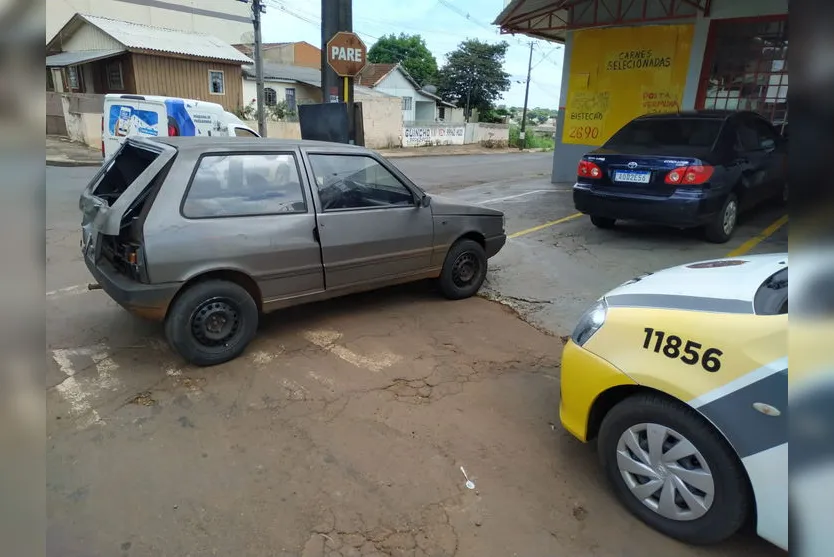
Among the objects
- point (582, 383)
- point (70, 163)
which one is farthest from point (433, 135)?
point (582, 383)

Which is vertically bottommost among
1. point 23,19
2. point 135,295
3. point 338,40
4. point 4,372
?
point 135,295

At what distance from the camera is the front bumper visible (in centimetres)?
266

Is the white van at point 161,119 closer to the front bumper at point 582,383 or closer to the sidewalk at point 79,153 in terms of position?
the sidewalk at point 79,153

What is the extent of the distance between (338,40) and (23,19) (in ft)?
23.4

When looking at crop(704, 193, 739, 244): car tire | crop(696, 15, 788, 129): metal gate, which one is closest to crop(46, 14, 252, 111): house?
crop(696, 15, 788, 129): metal gate

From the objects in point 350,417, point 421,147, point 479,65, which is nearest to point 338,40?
point 350,417

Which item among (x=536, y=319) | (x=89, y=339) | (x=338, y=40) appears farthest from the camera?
(x=338, y=40)

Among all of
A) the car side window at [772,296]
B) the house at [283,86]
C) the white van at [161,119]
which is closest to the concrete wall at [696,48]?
the white van at [161,119]

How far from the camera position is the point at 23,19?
581 mm

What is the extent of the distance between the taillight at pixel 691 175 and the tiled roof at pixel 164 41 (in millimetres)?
23847

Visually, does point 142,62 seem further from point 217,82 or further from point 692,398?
point 692,398

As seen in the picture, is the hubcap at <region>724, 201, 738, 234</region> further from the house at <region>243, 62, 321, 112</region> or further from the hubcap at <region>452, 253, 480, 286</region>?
the house at <region>243, 62, 321, 112</region>

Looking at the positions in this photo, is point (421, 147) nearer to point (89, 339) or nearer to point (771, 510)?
point (89, 339)

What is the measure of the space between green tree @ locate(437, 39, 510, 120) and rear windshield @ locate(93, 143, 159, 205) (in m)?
43.2
